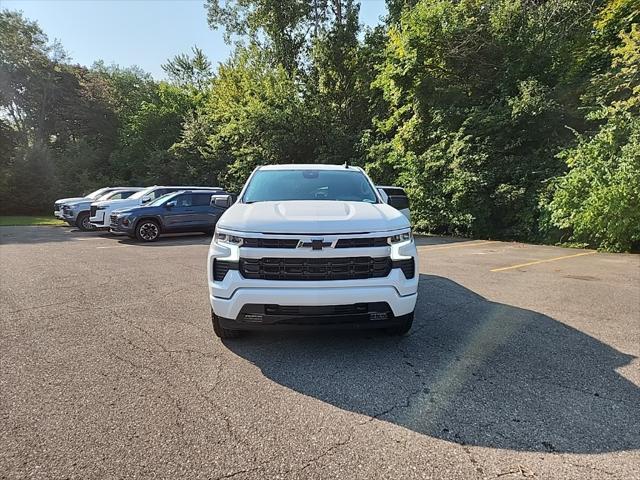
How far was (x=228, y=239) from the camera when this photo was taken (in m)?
3.80

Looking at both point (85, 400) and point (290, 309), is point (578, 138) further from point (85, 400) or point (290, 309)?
point (85, 400)

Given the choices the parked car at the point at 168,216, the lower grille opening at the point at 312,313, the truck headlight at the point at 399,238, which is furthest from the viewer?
the parked car at the point at 168,216

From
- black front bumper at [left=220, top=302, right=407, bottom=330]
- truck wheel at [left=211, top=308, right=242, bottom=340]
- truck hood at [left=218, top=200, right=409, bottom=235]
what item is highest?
truck hood at [left=218, top=200, right=409, bottom=235]

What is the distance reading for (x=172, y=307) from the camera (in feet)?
18.3

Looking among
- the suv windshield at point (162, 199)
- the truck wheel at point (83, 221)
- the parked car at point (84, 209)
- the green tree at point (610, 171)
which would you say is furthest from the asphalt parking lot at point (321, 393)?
the truck wheel at point (83, 221)

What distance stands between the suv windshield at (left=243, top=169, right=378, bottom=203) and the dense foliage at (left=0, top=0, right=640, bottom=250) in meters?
8.63

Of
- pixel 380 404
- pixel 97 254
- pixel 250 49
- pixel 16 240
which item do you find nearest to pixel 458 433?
pixel 380 404

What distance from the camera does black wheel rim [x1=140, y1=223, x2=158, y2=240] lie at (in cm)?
1373

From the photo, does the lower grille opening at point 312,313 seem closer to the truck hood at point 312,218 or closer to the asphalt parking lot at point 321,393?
the asphalt parking lot at point 321,393

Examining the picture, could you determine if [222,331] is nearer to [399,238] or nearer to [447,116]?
[399,238]

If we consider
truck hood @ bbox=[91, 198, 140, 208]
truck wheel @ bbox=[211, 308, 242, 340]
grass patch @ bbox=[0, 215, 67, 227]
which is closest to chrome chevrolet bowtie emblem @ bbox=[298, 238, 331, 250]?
truck wheel @ bbox=[211, 308, 242, 340]

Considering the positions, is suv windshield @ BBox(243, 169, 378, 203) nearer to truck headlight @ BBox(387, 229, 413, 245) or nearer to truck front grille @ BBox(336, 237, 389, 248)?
truck headlight @ BBox(387, 229, 413, 245)

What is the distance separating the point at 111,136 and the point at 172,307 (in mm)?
38459

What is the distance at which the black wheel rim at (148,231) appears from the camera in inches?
540
